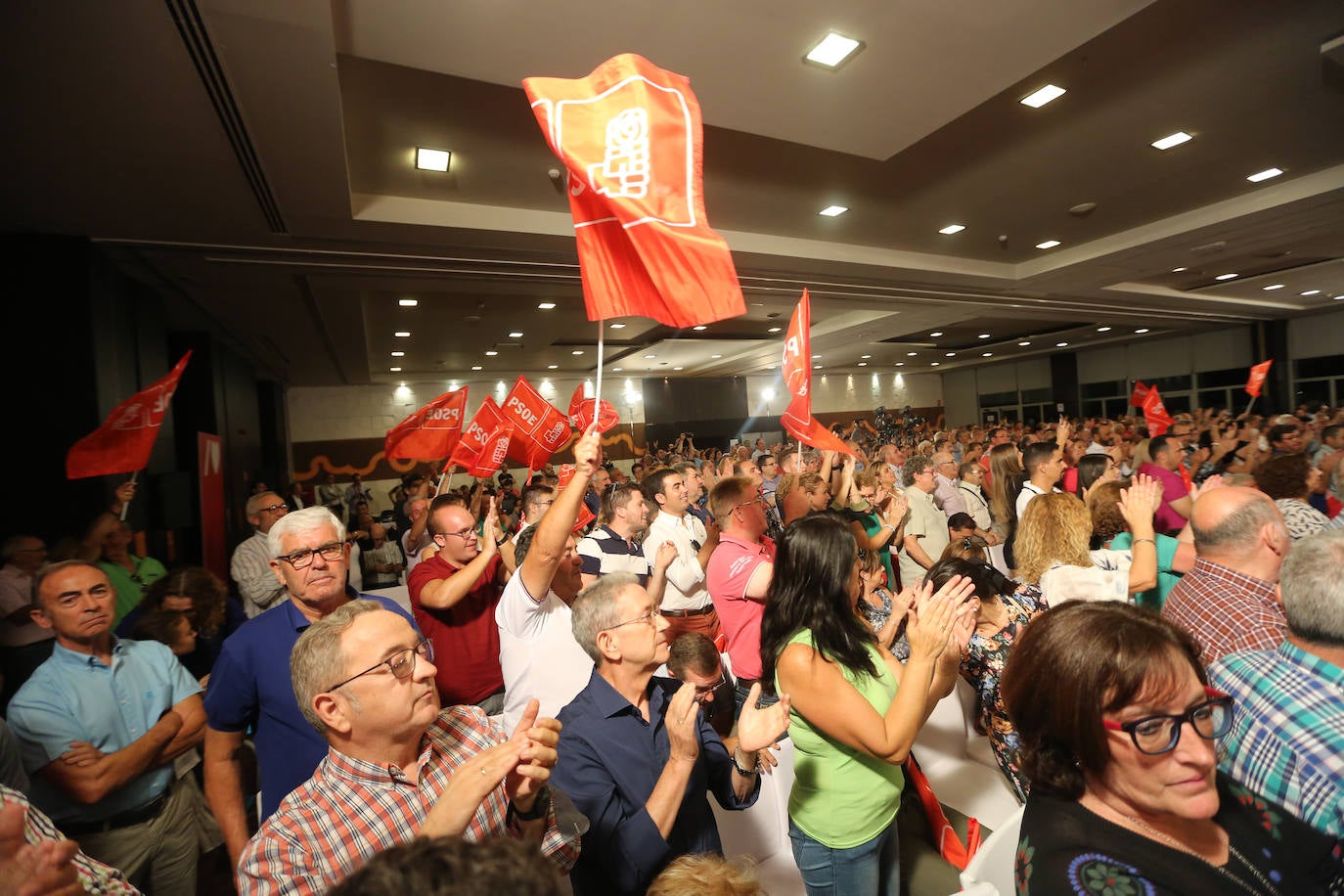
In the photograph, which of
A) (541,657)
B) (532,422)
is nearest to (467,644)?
(541,657)

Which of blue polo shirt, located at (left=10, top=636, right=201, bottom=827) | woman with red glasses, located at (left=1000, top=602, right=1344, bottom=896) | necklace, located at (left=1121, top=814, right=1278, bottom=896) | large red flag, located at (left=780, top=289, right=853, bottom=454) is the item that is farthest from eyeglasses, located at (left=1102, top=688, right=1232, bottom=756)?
blue polo shirt, located at (left=10, top=636, right=201, bottom=827)

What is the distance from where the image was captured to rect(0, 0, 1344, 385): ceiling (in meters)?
2.93

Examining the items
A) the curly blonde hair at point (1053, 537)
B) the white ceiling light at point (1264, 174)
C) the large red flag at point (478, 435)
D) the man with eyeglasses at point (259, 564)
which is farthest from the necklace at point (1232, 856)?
the white ceiling light at point (1264, 174)

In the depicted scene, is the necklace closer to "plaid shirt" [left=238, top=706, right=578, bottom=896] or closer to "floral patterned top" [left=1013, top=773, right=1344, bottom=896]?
"floral patterned top" [left=1013, top=773, right=1344, bottom=896]

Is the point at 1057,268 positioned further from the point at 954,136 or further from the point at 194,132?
the point at 194,132

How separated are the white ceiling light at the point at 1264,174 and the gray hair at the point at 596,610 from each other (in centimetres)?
791

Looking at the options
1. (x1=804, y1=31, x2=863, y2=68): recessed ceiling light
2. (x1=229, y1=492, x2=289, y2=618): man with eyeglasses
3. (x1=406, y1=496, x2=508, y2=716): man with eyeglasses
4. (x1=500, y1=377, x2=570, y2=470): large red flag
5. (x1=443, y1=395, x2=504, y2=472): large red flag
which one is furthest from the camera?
(x1=500, y1=377, x2=570, y2=470): large red flag

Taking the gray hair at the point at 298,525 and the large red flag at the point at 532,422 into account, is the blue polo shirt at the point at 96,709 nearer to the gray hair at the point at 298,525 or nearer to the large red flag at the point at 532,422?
the gray hair at the point at 298,525

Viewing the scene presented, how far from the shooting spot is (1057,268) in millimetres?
8539

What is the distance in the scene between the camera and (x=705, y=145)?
460cm

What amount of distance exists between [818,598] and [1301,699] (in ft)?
3.62

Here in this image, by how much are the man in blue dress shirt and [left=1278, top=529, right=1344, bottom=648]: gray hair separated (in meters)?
1.32

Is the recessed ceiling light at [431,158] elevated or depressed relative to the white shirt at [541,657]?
elevated

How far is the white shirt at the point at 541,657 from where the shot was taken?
239 centimetres
